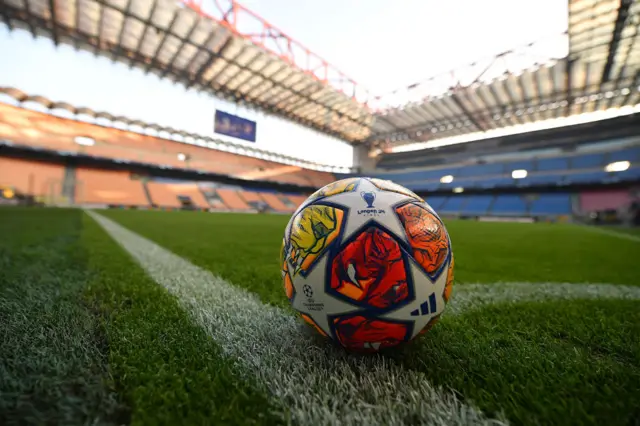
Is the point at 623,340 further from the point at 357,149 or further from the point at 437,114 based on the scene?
the point at 357,149

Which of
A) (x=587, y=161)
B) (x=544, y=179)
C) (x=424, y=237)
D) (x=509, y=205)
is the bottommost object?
(x=424, y=237)

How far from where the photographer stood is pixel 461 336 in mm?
1440

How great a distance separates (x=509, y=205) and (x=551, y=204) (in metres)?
3.35

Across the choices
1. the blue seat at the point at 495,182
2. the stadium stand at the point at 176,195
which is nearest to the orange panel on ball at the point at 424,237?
the stadium stand at the point at 176,195

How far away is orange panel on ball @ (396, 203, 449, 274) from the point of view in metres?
1.19

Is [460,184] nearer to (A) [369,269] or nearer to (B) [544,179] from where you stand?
(B) [544,179]

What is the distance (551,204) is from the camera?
28750 millimetres

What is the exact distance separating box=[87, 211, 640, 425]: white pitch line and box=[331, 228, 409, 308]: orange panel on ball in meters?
0.26

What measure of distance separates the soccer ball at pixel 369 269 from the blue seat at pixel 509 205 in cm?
3376

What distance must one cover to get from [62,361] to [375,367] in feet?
3.66

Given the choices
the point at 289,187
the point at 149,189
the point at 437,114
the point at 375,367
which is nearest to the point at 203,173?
the point at 149,189

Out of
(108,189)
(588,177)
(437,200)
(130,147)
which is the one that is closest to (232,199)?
(130,147)

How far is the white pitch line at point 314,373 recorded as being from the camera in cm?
88

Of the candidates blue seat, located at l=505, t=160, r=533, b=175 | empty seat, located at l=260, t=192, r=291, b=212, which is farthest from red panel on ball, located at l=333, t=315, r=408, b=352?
blue seat, located at l=505, t=160, r=533, b=175
